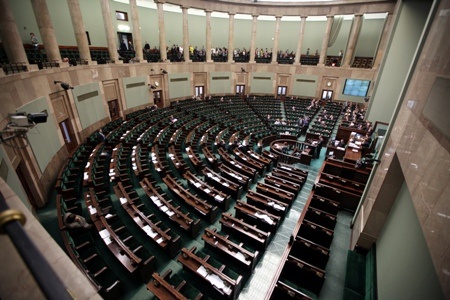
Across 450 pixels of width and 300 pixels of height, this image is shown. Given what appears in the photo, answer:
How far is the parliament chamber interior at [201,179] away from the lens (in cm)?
296

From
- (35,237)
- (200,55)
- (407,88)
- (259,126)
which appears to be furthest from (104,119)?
(407,88)

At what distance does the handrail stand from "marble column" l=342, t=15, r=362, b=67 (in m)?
22.4

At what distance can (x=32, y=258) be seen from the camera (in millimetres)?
625

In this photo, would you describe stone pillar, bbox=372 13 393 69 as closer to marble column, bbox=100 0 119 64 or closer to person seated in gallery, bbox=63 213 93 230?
marble column, bbox=100 0 119 64

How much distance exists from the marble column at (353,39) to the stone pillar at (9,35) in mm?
20856

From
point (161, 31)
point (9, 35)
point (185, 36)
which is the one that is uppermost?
point (161, 31)

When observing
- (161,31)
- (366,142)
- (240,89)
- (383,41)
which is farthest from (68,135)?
(383,41)

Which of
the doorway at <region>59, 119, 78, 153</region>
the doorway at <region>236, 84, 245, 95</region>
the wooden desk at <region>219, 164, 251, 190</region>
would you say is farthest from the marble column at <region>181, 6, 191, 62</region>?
the wooden desk at <region>219, 164, 251, 190</region>

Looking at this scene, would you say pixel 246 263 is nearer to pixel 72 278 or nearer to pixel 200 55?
pixel 72 278

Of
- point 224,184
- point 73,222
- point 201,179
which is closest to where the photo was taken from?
point 73,222

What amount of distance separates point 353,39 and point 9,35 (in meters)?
21.2

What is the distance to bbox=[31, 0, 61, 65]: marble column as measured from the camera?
8648mm

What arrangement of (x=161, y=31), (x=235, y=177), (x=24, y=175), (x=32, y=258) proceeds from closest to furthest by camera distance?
(x=32, y=258), (x=24, y=175), (x=235, y=177), (x=161, y=31)

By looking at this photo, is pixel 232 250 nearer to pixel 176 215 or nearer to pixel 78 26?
pixel 176 215
